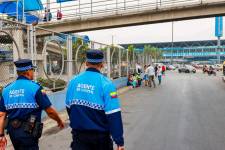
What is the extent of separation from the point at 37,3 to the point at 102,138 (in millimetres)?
27602

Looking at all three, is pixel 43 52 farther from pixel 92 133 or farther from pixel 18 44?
pixel 92 133

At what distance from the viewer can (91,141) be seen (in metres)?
3.69

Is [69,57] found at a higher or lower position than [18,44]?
lower

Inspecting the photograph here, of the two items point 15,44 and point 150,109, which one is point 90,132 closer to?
point 15,44

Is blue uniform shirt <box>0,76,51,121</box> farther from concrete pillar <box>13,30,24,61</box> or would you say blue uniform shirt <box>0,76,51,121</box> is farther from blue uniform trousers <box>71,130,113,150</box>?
concrete pillar <box>13,30,24,61</box>

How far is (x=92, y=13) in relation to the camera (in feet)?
114

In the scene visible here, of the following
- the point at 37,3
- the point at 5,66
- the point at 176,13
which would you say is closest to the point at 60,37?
the point at 5,66

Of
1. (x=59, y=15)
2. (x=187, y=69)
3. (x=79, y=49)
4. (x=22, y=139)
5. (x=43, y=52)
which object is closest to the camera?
(x=22, y=139)

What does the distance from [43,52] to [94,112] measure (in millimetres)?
6887

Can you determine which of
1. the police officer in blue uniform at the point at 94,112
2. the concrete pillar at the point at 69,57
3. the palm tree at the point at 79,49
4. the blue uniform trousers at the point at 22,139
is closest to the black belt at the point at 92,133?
the police officer in blue uniform at the point at 94,112

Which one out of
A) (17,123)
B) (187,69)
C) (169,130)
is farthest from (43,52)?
(187,69)

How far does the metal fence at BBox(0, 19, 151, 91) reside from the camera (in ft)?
27.5

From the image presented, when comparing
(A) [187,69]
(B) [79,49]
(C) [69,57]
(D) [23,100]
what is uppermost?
(B) [79,49]

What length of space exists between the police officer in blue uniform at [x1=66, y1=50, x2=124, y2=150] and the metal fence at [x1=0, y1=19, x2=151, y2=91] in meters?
4.52
